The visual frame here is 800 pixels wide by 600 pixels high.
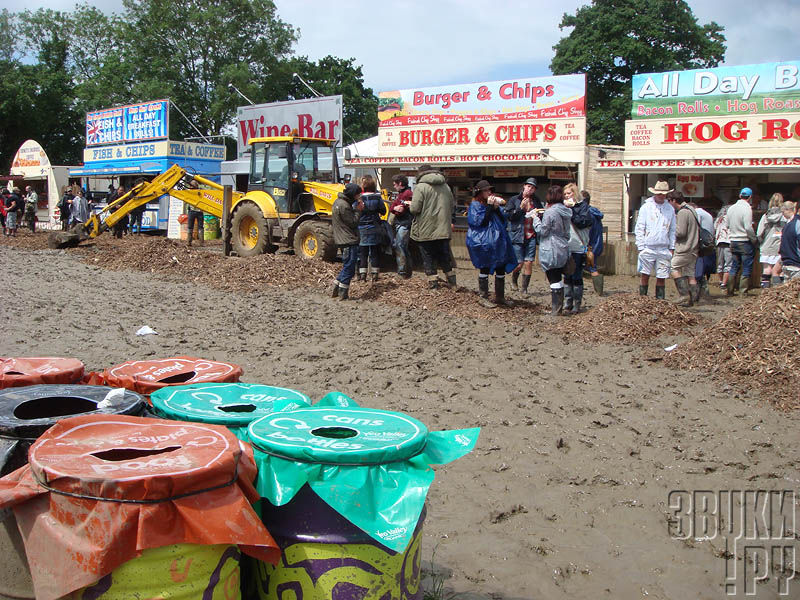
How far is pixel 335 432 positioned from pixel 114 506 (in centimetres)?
87

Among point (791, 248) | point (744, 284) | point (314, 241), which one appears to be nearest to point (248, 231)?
point (314, 241)

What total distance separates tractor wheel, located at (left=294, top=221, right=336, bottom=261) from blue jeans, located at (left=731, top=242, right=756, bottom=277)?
714 cm

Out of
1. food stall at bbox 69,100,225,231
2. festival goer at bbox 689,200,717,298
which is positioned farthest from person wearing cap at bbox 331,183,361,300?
food stall at bbox 69,100,225,231

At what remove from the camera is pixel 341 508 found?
7.36 ft

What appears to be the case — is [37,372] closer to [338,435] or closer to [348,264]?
[338,435]

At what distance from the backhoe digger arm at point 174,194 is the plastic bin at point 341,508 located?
15.4 metres

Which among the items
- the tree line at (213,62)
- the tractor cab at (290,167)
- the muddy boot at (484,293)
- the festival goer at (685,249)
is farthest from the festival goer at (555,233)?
the tree line at (213,62)

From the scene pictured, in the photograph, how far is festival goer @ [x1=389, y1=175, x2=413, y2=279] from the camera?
11359 millimetres

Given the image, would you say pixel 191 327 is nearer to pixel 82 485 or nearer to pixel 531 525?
pixel 531 525

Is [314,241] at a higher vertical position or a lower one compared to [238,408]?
higher

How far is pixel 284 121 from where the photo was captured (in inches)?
910

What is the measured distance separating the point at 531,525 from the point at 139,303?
779 centimetres

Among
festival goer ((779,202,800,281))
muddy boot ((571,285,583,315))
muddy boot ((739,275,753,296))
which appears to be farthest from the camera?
muddy boot ((739,275,753,296))

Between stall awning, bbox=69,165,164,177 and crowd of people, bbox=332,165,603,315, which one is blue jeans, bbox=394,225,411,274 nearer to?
crowd of people, bbox=332,165,603,315
